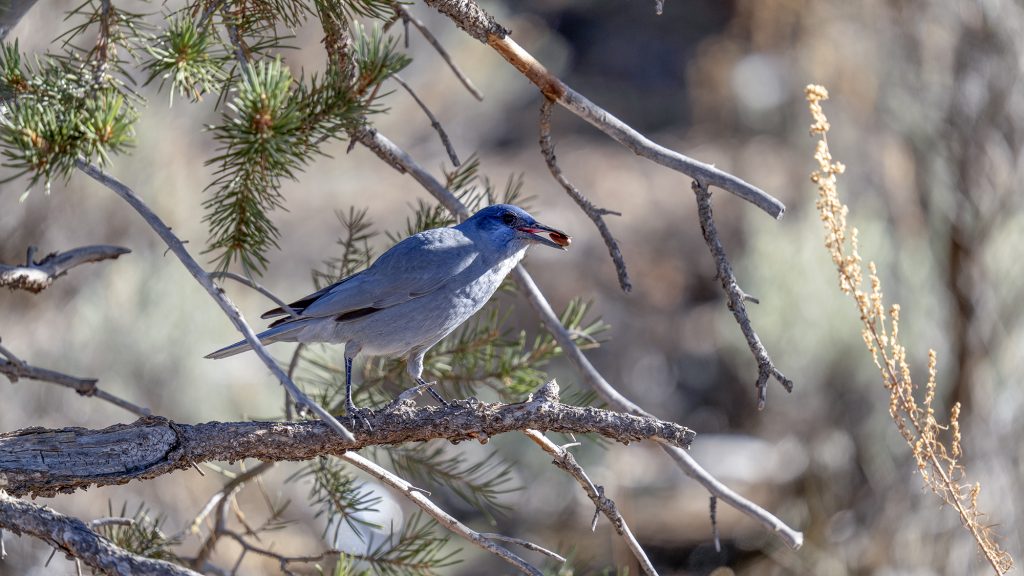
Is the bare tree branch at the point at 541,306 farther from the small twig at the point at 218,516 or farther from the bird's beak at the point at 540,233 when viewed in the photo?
the small twig at the point at 218,516

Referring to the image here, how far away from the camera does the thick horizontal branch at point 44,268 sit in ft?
7.45

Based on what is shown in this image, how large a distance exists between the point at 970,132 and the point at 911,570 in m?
2.36

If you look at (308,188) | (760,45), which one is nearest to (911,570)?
(308,188)

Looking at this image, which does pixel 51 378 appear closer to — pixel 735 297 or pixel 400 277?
pixel 400 277

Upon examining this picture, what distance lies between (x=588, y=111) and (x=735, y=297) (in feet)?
1.83

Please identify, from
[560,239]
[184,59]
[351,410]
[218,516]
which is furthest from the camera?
[218,516]

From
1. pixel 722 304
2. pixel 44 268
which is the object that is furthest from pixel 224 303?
pixel 722 304

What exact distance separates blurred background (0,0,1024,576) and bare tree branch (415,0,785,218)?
119 centimetres

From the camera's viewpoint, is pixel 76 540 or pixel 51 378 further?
pixel 51 378

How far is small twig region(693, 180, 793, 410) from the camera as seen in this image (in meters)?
1.88

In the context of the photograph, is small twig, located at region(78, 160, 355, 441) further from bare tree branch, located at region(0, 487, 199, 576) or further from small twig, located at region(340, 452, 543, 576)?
bare tree branch, located at region(0, 487, 199, 576)

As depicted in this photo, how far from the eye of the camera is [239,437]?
189cm

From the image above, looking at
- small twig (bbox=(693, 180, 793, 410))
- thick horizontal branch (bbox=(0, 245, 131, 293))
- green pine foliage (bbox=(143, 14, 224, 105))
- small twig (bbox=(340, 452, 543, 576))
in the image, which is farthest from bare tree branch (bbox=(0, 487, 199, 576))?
small twig (bbox=(693, 180, 793, 410))

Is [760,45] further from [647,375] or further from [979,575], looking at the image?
[979,575]
